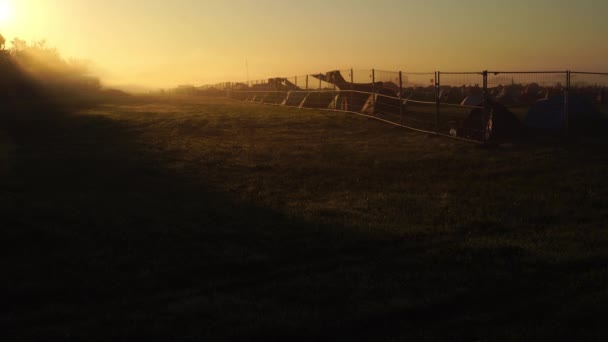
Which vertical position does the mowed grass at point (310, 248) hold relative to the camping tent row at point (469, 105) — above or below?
below

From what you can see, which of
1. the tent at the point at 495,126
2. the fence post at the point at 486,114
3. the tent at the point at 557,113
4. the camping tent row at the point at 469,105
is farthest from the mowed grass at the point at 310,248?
the tent at the point at 557,113

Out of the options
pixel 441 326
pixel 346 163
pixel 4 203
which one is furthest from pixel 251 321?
pixel 346 163

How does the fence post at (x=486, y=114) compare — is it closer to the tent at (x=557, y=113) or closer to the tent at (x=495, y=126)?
the tent at (x=495, y=126)

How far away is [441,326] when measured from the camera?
4309 millimetres

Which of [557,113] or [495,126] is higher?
[557,113]

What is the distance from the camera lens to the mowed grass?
447 centimetres

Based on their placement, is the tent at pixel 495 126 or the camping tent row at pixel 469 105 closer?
the tent at pixel 495 126

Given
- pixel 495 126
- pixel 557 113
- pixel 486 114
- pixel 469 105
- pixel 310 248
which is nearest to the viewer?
pixel 310 248

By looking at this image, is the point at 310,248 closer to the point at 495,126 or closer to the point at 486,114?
the point at 486,114

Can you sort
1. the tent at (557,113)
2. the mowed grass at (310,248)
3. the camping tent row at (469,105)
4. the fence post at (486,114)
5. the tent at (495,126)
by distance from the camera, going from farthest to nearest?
the tent at (557,113), the camping tent row at (469,105), the tent at (495,126), the fence post at (486,114), the mowed grass at (310,248)

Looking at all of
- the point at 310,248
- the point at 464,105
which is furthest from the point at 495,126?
the point at 310,248

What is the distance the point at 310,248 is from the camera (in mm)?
6445

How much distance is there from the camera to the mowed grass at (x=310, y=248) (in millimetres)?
4473

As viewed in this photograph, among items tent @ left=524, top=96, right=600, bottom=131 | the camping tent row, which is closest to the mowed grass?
the camping tent row
